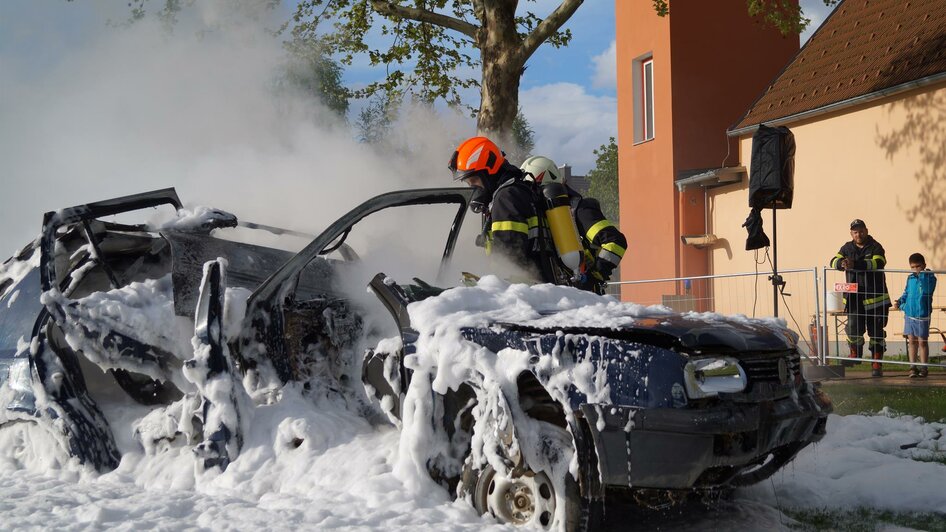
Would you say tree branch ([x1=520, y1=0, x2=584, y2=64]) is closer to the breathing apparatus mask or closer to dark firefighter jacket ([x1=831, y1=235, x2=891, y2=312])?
dark firefighter jacket ([x1=831, y1=235, x2=891, y2=312])

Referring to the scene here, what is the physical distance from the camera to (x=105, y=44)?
47.7 feet

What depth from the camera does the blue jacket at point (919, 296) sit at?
1102 centimetres

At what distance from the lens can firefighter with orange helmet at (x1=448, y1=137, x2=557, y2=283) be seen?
19.2 ft

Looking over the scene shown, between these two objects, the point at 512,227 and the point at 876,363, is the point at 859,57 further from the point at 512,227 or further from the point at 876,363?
the point at 512,227

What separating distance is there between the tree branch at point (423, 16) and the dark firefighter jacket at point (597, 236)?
8.32 m

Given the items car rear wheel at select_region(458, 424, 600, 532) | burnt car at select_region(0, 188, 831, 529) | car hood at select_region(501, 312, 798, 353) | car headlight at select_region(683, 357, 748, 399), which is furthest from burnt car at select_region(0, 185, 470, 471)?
car headlight at select_region(683, 357, 748, 399)

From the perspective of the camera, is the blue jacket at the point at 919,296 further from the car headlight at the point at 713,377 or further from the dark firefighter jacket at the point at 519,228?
the car headlight at the point at 713,377

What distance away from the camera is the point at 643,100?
808 inches

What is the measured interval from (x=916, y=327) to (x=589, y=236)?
21.3 ft

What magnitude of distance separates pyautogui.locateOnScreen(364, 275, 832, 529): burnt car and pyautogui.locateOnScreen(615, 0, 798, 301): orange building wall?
48.4ft

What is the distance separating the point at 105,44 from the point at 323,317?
10.7m

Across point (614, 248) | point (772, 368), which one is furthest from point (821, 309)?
point (772, 368)

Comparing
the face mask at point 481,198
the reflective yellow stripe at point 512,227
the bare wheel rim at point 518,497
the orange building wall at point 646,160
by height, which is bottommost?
the bare wheel rim at point 518,497

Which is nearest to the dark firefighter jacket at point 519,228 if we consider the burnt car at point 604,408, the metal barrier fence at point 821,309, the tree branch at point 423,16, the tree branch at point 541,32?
the burnt car at point 604,408
